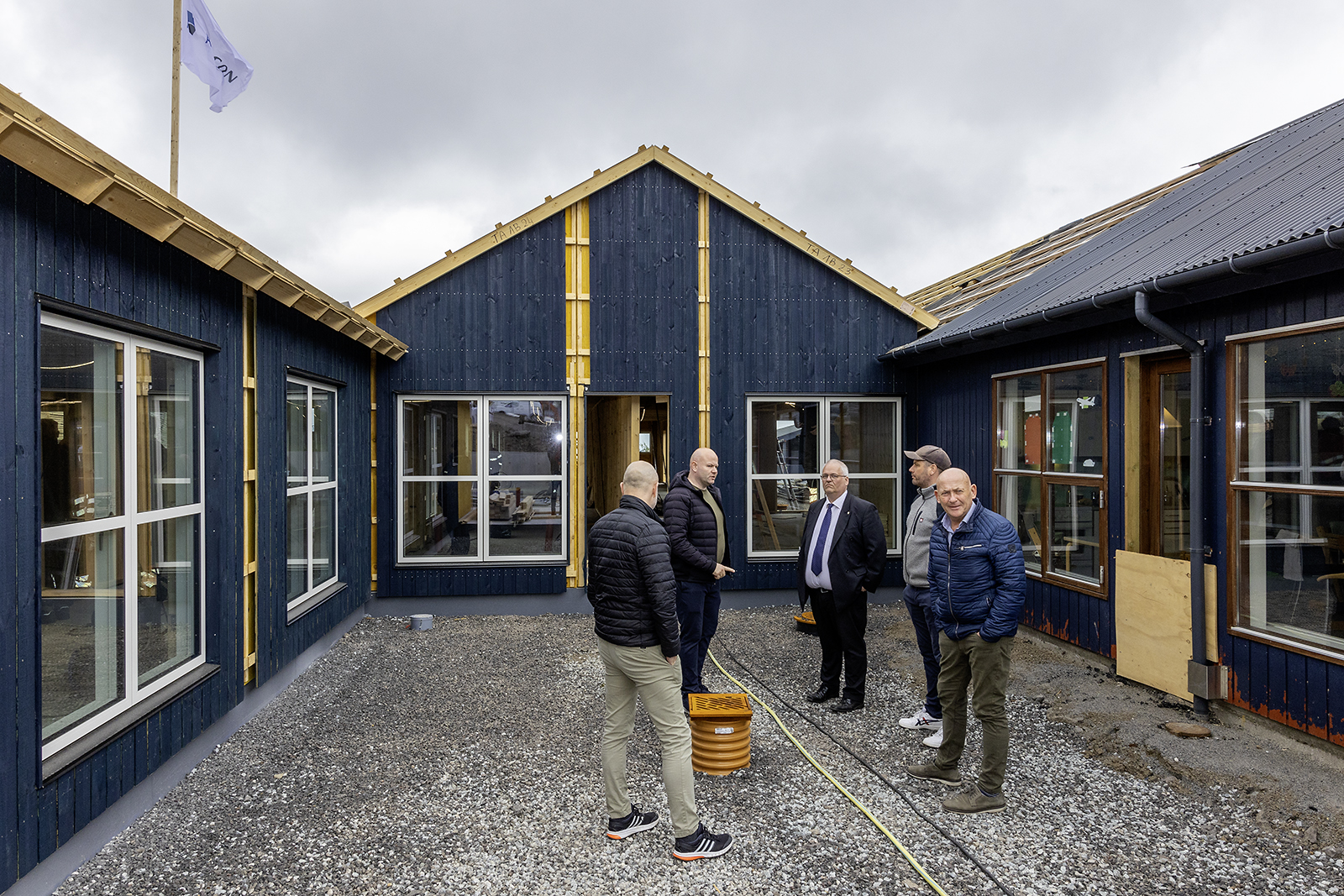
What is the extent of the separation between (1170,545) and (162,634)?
24.0 ft

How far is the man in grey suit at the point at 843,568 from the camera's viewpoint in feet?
16.9

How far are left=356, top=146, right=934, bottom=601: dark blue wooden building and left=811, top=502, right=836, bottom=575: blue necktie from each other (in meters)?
3.62

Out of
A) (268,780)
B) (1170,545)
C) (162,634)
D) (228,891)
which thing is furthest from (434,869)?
(1170,545)

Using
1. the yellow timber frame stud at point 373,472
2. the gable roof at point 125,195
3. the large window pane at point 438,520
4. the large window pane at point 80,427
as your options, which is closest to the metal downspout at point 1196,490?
the gable roof at point 125,195

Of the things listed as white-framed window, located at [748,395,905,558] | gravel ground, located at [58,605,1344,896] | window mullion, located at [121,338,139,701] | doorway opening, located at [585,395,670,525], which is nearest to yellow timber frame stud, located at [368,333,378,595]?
gravel ground, located at [58,605,1344,896]

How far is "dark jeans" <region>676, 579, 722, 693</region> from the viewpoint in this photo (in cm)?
508

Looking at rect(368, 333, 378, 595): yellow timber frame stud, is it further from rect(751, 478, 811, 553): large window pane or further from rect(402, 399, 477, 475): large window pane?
rect(751, 478, 811, 553): large window pane

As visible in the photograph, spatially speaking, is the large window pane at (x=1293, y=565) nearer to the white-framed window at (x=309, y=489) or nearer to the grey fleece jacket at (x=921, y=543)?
the grey fleece jacket at (x=921, y=543)

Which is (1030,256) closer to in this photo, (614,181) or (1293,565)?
(614,181)

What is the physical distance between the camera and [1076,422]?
6.64 meters

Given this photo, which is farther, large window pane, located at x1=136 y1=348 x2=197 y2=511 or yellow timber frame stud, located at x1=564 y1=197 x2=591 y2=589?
yellow timber frame stud, located at x1=564 y1=197 x2=591 y2=589

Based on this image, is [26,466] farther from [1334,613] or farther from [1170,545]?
[1170,545]

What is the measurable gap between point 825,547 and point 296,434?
4.51 meters

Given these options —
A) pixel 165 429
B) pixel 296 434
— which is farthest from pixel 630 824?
pixel 296 434
